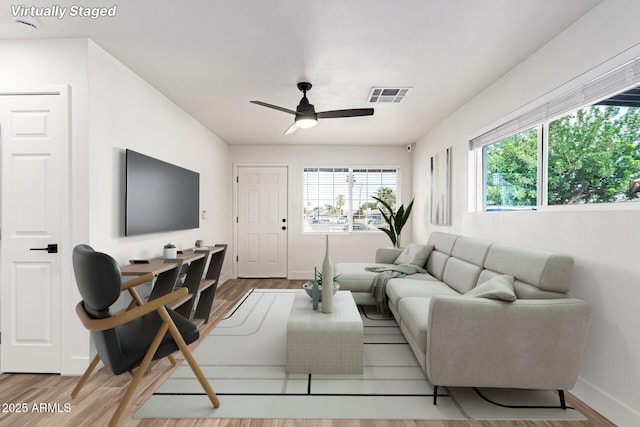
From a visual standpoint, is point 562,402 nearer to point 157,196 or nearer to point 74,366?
point 74,366

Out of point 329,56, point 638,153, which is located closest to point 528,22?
point 638,153

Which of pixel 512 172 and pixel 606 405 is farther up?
pixel 512 172

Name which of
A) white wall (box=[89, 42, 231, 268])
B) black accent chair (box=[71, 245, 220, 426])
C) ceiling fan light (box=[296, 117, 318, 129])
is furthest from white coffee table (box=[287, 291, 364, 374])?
ceiling fan light (box=[296, 117, 318, 129])

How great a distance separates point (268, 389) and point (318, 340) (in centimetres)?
45

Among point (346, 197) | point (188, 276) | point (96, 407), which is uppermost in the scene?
point (346, 197)

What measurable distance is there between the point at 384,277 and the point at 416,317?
1.31 m

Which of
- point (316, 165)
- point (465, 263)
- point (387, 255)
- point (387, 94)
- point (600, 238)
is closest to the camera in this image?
point (600, 238)

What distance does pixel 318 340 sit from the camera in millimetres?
2316

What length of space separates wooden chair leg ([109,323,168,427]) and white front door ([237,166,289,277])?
413 centimetres

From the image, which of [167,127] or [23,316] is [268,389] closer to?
[23,316]

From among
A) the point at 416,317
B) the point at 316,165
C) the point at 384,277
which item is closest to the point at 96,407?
the point at 416,317

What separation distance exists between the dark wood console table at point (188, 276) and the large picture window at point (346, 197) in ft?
7.90

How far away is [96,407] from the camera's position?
77.2 inches

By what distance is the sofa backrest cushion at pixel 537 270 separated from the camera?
205cm
